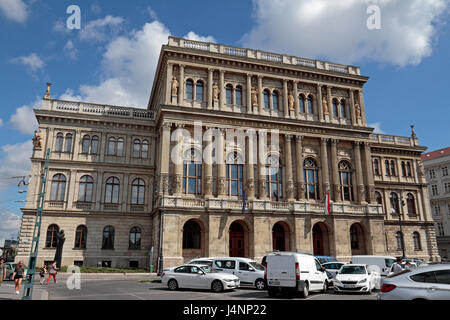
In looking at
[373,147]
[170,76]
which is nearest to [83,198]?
[170,76]

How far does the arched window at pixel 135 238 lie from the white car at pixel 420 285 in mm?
31910

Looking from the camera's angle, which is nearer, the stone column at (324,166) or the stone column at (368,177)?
the stone column at (324,166)

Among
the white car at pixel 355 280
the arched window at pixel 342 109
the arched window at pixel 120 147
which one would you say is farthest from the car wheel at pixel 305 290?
the arched window at pixel 342 109

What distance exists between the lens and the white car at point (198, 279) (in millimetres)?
18797

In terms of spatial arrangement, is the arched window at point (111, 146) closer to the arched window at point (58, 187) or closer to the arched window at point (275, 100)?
the arched window at point (58, 187)

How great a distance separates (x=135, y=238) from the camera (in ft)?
125

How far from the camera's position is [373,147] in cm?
5028

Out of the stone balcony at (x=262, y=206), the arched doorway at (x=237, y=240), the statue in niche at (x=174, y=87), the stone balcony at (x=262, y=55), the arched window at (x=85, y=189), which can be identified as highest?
the stone balcony at (x=262, y=55)

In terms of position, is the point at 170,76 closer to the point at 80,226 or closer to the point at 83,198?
the point at 83,198

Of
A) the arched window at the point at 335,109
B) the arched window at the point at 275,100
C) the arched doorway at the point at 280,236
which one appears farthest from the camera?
the arched window at the point at 335,109

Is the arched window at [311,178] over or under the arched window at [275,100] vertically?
under

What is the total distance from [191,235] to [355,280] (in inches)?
805

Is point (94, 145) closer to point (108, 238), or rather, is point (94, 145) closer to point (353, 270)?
point (108, 238)

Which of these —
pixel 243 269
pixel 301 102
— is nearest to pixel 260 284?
pixel 243 269
